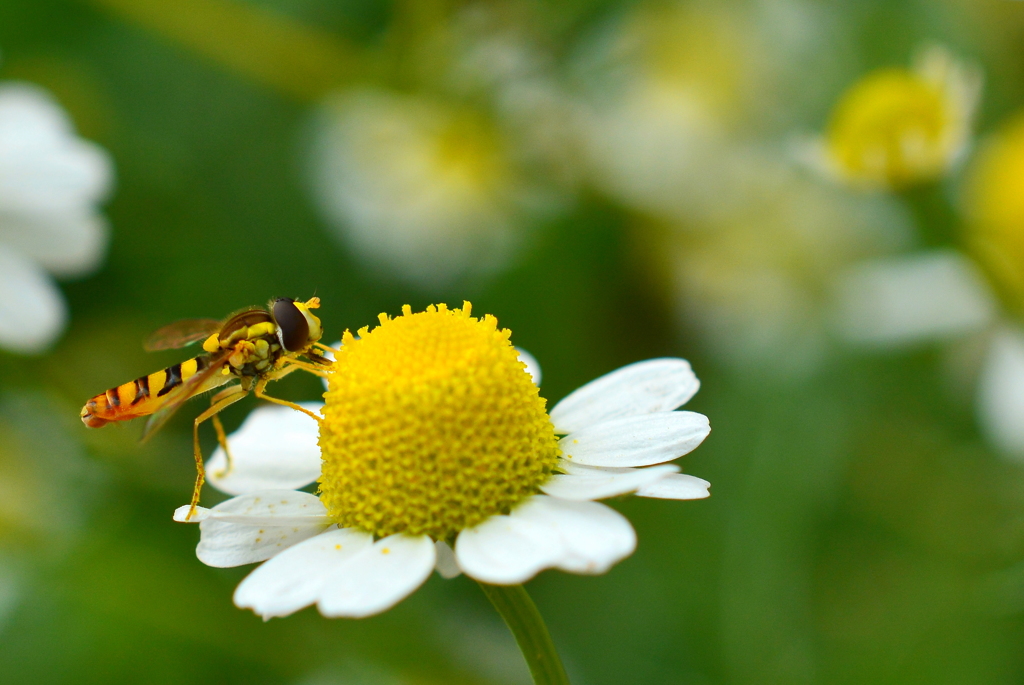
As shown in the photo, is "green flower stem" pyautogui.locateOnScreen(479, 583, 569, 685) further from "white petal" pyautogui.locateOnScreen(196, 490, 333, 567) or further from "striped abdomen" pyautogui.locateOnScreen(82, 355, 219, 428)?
"striped abdomen" pyautogui.locateOnScreen(82, 355, 219, 428)

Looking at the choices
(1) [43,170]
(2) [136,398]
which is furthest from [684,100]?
(2) [136,398]

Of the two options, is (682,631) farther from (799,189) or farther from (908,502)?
(799,189)

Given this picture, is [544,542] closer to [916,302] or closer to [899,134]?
[899,134]

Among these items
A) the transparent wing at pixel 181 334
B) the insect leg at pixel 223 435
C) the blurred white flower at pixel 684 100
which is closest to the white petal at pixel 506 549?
the insect leg at pixel 223 435

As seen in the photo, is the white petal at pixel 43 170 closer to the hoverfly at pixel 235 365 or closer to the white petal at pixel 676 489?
the hoverfly at pixel 235 365

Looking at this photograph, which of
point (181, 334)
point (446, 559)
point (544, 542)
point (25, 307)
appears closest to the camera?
point (544, 542)

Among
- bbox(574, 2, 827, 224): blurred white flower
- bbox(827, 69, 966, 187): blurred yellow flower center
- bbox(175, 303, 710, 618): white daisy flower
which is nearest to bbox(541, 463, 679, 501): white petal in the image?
bbox(175, 303, 710, 618): white daisy flower

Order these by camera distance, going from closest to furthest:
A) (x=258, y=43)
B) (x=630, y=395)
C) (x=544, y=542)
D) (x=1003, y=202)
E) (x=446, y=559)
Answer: (x=544, y=542) < (x=446, y=559) < (x=630, y=395) < (x=1003, y=202) < (x=258, y=43)
